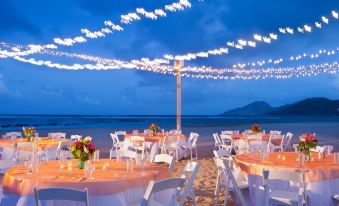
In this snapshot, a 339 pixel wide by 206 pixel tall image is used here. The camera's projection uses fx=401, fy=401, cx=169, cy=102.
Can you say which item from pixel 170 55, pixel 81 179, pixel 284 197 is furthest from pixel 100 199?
pixel 170 55

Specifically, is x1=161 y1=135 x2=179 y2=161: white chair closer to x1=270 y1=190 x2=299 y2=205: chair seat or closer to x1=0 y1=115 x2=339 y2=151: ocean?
x1=0 y1=115 x2=339 y2=151: ocean

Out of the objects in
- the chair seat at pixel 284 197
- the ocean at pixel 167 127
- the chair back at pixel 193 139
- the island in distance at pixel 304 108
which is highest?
the island in distance at pixel 304 108

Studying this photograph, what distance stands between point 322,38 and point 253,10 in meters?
3.03

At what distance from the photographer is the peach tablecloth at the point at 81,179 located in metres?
3.91

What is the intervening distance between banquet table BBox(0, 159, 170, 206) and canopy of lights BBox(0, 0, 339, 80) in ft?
11.7

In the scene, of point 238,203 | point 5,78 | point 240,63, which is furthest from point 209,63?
point 5,78

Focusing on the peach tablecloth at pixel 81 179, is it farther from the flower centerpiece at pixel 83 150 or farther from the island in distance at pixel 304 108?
the island in distance at pixel 304 108

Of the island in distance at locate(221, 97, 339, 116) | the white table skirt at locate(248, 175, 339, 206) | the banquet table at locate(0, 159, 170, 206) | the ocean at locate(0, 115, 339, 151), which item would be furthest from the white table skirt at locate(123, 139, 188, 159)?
the island in distance at locate(221, 97, 339, 116)

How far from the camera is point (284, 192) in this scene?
4770 millimetres

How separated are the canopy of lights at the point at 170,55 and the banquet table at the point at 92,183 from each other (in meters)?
3.57

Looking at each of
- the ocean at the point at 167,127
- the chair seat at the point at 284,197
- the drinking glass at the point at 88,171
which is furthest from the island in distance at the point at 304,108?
the drinking glass at the point at 88,171

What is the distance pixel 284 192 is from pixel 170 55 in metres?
6.34

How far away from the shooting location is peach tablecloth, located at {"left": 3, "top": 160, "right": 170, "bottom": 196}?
3908 mm

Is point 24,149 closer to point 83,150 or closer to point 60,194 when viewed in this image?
point 83,150
